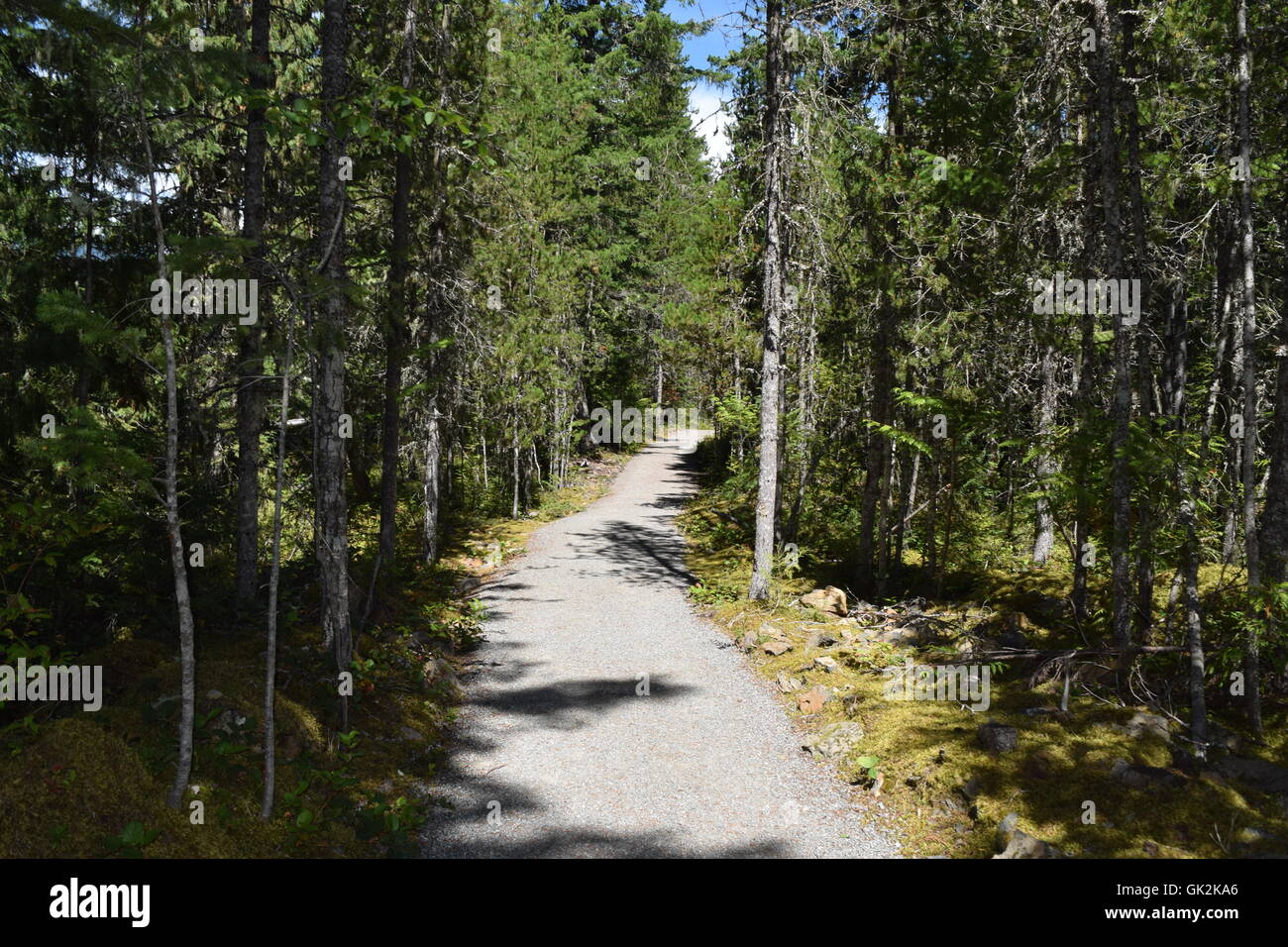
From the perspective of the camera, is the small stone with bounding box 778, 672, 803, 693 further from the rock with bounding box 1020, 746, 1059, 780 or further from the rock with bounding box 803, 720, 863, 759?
the rock with bounding box 1020, 746, 1059, 780

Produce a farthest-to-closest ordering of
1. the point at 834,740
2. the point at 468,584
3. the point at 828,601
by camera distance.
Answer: the point at 468,584, the point at 828,601, the point at 834,740

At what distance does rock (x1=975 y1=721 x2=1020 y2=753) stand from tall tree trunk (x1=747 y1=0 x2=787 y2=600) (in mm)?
6272

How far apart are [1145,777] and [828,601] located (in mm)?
6746

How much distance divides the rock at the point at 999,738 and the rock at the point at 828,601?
16.9 ft

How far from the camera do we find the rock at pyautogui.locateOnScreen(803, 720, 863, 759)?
8328mm

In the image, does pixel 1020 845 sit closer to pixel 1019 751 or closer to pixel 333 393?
pixel 1019 751

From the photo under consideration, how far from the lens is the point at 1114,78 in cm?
882

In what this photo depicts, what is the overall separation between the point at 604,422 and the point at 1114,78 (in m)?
34.6

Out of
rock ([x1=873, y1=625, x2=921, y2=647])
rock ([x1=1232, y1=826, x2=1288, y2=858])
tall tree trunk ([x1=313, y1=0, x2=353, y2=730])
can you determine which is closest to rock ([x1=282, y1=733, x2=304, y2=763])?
tall tree trunk ([x1=313, y1=0, x2=353, y2=730])

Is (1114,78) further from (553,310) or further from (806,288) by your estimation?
(553,310)

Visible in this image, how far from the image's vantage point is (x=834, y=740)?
27.9ft

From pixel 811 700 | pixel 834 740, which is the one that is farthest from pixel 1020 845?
pixel 811 700

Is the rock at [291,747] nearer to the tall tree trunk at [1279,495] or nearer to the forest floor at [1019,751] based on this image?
the forest floor at [1019,751]

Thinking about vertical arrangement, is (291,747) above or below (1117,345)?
below
